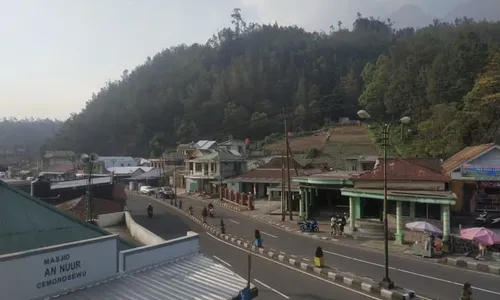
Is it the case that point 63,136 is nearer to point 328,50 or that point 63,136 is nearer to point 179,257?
point 328,50

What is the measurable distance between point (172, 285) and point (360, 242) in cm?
1685

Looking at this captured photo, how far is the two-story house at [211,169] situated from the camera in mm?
57969

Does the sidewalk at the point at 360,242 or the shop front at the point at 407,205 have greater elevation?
the shop front at the point at 407,205

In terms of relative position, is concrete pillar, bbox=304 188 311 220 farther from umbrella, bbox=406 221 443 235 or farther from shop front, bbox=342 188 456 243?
umbrella, bbox=406 221 443 235

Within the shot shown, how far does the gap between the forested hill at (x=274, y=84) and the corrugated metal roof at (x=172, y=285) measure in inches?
1604

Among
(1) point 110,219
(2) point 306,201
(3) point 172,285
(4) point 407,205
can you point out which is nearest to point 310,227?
(2) point 306,201

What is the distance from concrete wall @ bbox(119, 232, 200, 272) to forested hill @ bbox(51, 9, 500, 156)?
131 feet

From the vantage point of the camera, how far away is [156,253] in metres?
11.4

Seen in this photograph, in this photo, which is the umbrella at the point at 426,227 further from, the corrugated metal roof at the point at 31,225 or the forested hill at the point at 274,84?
the forested hill at the point at 274,84

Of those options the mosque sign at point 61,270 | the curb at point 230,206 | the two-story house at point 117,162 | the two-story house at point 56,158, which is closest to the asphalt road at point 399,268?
the mosque sign at point 61,270

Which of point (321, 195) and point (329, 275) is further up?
point (321, 195)

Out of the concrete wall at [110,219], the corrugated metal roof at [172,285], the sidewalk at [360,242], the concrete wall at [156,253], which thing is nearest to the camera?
the corrugated metal roof at [172,285]

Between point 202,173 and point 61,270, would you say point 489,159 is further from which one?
point 202,173

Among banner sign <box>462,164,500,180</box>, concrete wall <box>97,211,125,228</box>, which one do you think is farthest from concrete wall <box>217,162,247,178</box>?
banner sign <box>462,164,500,180</box>
